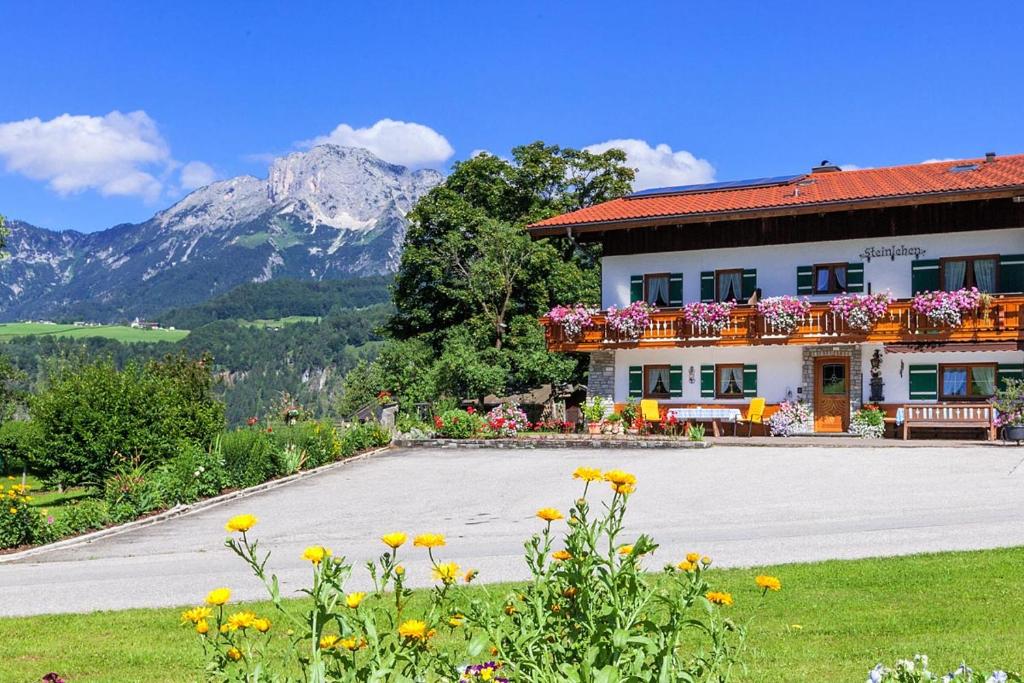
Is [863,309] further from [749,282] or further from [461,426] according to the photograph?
[461,426]

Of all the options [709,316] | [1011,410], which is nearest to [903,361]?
[1011,410]

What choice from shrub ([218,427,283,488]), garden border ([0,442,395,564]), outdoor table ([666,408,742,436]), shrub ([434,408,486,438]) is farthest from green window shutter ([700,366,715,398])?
shrub ([218,427,283,488])

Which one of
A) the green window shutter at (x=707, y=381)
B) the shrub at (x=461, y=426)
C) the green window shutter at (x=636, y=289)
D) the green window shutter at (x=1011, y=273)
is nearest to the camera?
the green window shutter at (x=1011, y=273)

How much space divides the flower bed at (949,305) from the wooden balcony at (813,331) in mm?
157

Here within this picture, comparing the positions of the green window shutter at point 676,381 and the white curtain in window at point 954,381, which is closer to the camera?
the white curtain in window at point 954,381

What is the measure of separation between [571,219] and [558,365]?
439 centimetres

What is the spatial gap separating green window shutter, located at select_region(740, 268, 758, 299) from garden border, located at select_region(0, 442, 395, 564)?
458 inches

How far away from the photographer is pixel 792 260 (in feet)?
92.9

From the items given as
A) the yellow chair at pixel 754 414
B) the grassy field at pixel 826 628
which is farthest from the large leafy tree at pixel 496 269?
the grassy field at pixel 826 628

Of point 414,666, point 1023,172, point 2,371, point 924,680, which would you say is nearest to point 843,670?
point 924,680

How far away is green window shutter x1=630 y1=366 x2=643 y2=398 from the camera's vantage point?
29406 millimetres

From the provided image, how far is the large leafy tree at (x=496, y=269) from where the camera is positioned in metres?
32.2

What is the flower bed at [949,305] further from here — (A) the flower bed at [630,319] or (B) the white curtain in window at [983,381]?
(A) the flower bed at [630,319]

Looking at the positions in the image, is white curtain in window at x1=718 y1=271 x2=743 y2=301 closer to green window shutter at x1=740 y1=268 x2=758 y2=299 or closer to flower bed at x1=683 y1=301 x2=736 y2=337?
green window shutter at x1=740 y1=268 x2=758 y2=299
